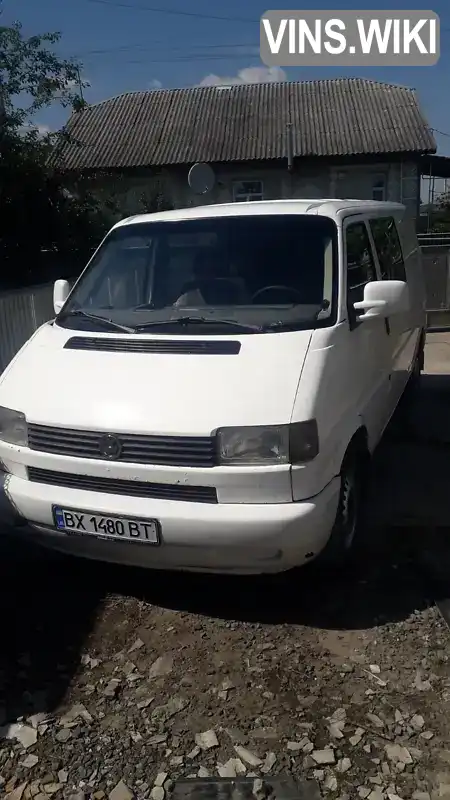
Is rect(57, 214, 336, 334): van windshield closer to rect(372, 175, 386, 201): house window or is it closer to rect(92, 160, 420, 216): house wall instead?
rect(92, 160, 420, 216): house wall

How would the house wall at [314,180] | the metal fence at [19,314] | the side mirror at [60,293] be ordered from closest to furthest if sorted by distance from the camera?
1. the side mirror at [60,293]
2. the metal fence at [19,314]
3. the house wall at [314,180]

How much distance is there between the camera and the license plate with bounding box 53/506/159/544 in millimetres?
3141

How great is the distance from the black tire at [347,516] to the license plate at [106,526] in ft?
3.13

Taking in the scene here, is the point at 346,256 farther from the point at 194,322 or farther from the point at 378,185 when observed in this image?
the point at 378,185

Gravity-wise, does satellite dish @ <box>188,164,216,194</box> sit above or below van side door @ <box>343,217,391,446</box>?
above

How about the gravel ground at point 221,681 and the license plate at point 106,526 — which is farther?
the license plate at point 106,526

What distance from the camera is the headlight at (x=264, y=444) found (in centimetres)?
302

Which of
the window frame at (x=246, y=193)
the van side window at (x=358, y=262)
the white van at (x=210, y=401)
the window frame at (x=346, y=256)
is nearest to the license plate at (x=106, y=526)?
the white van at (x=210, y=401)

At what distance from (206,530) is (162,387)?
684 mm

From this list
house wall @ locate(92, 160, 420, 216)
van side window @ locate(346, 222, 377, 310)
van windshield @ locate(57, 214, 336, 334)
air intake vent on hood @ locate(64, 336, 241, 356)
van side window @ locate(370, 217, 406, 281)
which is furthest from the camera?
house wall @ locate(92, 160, 420, 216)

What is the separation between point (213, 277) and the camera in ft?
13.4

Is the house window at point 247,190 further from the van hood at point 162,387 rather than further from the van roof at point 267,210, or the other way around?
the van hood at point 162,387

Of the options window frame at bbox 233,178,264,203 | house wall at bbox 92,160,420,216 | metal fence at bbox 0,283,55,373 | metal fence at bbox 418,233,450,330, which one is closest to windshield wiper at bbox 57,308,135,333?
metal fence at bbox 0,283,55,373

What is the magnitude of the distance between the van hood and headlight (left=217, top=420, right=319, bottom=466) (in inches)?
1.7
